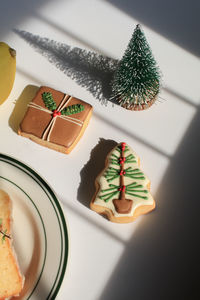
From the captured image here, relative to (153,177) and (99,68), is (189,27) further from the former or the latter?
(153,177)

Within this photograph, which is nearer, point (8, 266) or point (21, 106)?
point (8, 266)

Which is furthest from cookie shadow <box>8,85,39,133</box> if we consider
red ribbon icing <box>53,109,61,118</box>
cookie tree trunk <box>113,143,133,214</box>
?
cookie tree trunk <box>113,143,133,214</box>

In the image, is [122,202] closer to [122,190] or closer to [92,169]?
[122,190]

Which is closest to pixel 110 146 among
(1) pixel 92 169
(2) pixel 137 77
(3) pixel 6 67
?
(1) pixel 92 169

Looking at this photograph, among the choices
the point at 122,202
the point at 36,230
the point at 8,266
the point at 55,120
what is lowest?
the point at 8,266

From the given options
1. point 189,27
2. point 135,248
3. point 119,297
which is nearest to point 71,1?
point 189,27

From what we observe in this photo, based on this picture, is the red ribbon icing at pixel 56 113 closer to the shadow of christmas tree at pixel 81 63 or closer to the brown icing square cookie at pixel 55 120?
the brown icing square cookie at pixel 55 120
